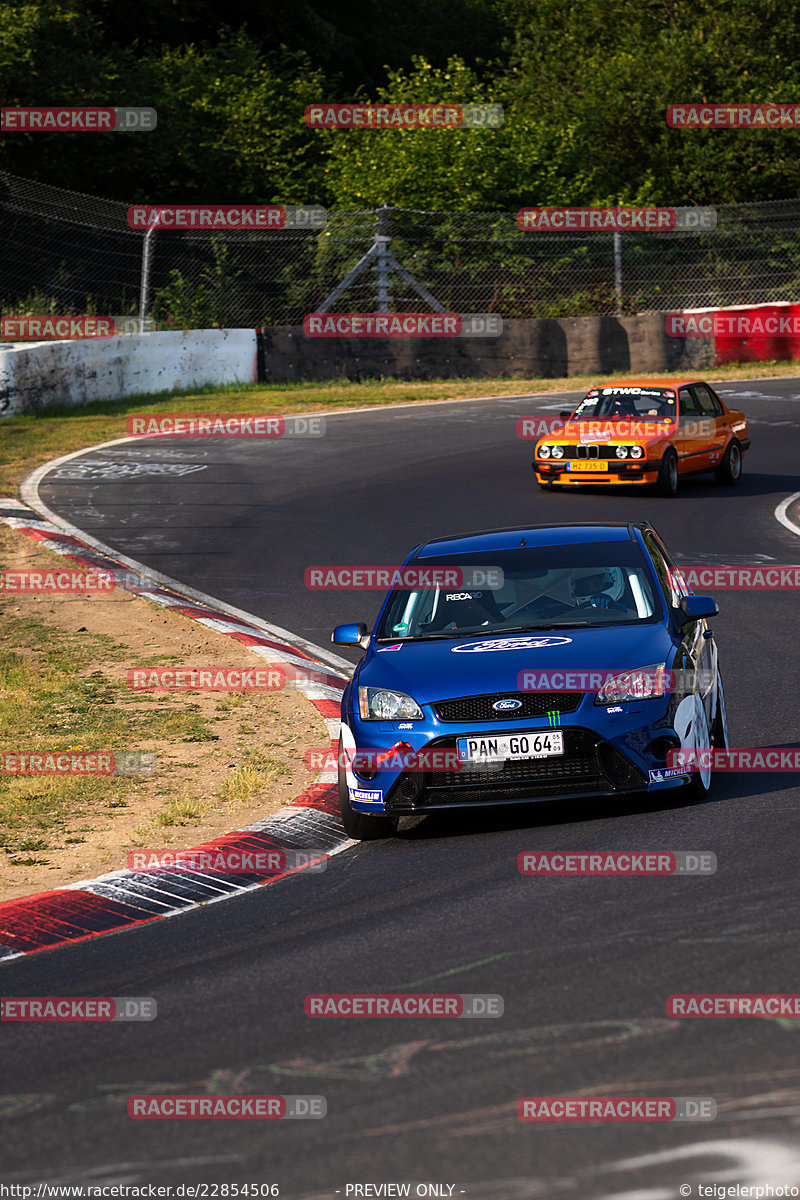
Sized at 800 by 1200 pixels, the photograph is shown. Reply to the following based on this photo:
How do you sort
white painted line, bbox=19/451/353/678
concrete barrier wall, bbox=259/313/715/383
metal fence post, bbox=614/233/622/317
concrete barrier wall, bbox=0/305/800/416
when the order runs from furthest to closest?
metal fence post, bbox=614/233/622/317, concrete barrier wall, bbox=259/313/715/383, concrete barrier wall, bbox=0/305/800/416, white painted line, bbox=19/451/353/678

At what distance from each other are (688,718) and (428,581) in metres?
1.86

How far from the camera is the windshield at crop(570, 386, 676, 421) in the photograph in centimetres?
2120

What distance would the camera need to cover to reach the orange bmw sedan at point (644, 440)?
2044cm

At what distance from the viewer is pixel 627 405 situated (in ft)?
70.3

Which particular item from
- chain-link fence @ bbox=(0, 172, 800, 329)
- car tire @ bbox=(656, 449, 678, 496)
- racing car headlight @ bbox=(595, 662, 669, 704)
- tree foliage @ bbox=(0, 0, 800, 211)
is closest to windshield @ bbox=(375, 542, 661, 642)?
racing car headlight @ bbox=(595, 662, 669, 704)

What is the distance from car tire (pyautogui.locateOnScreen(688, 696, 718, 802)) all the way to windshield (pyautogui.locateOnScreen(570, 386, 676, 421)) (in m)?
13.5

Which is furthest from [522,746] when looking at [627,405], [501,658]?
[627,405]

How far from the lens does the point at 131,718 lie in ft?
34.9

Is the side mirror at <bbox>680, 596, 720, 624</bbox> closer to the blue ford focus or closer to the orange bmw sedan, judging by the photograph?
the blue ford focus

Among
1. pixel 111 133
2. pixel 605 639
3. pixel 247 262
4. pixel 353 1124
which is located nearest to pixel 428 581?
pixel 605 639

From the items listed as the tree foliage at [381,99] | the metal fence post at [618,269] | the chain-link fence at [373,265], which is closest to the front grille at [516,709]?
the chain-link fence at [373,265]

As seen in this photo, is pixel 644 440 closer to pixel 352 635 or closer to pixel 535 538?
pixel 535 538

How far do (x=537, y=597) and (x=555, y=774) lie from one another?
156 centimetres

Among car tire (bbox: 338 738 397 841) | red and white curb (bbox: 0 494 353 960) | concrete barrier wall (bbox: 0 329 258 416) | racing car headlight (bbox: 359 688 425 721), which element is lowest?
red and white curb (bbox: 0 494 353 960)
